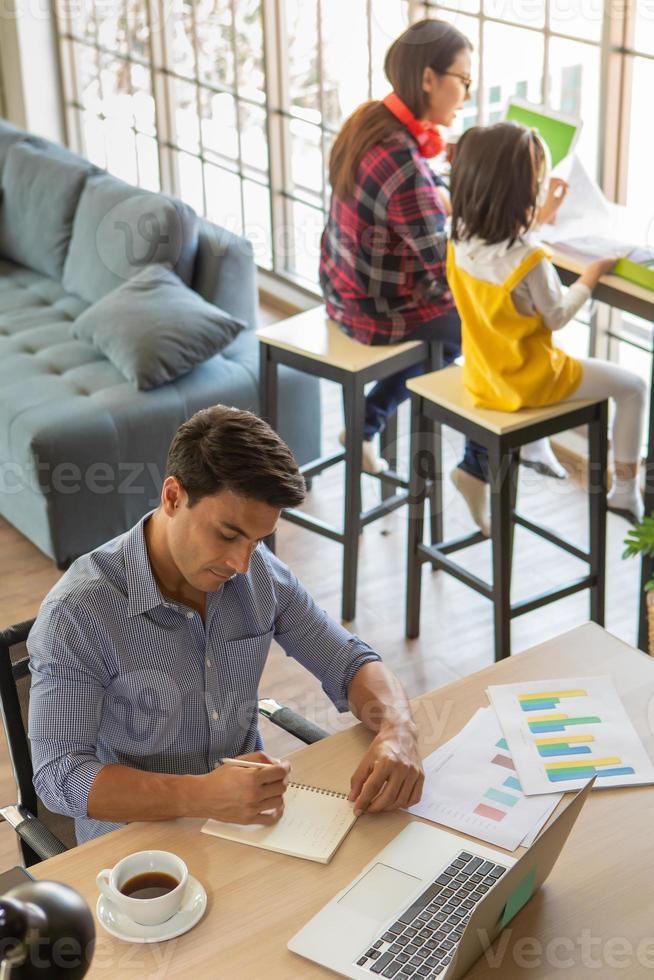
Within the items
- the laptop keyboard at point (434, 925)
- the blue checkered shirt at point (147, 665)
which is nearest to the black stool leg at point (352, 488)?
the blue checkered shirt at point (147, 665)

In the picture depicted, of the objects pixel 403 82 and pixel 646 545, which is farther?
pixel 403 82

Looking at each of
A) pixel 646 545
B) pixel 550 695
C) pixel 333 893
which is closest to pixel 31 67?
pixel 646 545

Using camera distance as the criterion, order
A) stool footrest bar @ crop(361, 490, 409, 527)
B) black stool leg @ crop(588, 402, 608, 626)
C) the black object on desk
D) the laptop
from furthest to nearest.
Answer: stool footrest bar @ crop(361, 490, 409, 527)
black stool leg @ crop(588, 402, 608, 626)
the laptop
the black object on desk

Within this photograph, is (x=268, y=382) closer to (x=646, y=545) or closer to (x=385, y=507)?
(x=385, y=507)

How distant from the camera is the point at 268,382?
355 centimetres

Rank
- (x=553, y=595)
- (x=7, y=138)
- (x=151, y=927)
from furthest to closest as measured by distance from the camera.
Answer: (x=7, y=138) → (x=553, y=595) → (x=151, y=927)

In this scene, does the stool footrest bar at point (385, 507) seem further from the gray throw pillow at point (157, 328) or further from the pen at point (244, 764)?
the pen at point (244, 764)

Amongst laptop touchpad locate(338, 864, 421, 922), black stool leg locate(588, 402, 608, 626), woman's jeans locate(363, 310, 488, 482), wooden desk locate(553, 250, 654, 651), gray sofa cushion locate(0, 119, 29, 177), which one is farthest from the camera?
gray sofa cushion locate(0, 119, 29, 177)

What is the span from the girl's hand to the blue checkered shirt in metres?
1.53

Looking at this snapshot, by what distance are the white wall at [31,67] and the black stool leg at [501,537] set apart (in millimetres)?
4834

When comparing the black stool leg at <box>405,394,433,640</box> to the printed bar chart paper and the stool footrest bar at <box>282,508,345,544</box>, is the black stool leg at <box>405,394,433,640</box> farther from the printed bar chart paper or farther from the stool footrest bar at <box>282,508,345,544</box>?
the printed bar chart paper

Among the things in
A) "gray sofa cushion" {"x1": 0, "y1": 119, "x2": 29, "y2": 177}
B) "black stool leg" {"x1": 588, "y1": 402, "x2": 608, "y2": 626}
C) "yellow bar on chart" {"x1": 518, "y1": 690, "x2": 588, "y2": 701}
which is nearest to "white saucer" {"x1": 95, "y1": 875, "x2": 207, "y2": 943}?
"yellow bar on chart" {"x1": 518, "y1": 690, "x2": 588, "y2": 701}

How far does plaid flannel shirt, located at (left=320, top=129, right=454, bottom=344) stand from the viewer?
3.25m

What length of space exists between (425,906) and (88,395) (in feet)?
8.64
